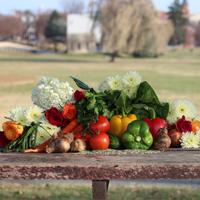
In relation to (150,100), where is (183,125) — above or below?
below

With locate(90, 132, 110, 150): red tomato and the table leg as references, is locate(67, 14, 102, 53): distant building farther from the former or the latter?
the table leg

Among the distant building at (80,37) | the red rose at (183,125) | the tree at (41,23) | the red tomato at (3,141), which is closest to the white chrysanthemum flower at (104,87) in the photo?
the red rose at (183,125)

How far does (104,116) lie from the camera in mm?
4457

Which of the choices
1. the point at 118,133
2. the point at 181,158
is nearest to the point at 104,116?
the point at 118,133

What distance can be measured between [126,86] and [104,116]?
36cm

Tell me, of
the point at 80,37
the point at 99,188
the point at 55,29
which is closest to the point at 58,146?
the point at 99,188

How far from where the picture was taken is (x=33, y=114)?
4594 millimetres

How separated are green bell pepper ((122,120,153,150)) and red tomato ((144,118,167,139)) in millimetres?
70

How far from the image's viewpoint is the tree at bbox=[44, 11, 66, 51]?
121562mm

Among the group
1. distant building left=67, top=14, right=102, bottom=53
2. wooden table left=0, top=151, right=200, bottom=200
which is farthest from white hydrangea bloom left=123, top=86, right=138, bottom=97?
distant building left=67, top=14, right=102, bottom=53

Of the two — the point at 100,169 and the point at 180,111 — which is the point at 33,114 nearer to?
the point at 100,169

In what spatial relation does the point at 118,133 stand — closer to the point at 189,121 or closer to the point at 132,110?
the point at 132,110

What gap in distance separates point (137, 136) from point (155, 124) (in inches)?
10.8

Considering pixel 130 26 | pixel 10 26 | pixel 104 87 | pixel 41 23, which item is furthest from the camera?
pixel 10 26
